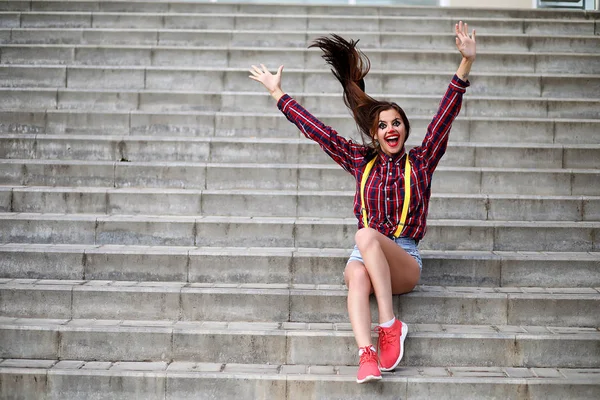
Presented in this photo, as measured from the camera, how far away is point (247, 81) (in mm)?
6910

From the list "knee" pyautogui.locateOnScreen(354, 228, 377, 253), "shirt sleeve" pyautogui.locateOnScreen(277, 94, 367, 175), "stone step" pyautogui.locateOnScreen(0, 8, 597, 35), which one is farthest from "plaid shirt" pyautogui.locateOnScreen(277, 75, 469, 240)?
"stone step" pyautogui.locateOnScreen(0, 8, 597, 35)

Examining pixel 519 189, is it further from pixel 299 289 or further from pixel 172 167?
pixel 172 167

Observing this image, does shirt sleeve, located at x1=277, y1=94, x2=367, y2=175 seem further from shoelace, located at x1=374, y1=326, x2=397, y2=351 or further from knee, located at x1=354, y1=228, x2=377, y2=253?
shoelace, located at x1=374, y1=326, x2=397, y2=351

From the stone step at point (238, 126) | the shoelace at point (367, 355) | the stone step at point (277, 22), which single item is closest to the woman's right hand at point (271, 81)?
the shoelace at point (367, 355)

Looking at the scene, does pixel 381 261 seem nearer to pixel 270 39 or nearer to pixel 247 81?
pixel 247 81

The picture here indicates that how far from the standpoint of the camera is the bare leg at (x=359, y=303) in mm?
3631

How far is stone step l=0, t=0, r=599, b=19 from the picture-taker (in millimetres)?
8289

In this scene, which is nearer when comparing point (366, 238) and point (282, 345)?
point (366, 238)

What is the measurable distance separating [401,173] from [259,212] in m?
1.60

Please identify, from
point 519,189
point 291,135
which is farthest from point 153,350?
point 519,189

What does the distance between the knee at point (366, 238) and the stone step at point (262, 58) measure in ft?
12.0

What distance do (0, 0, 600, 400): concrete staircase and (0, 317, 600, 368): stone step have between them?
0.5 inches

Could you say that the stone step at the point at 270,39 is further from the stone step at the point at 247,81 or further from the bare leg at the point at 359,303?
the bare leg at the point at 359,303

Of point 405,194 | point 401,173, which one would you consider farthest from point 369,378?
point 401,173
